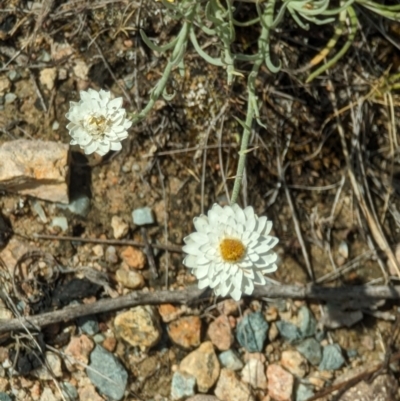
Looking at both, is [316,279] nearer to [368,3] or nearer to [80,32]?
[368,3]

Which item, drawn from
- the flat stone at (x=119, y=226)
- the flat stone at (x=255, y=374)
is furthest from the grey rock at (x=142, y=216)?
the flat stone at (x=255, y=374)

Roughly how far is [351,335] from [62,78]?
1.48 metres

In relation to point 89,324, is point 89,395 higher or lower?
lower

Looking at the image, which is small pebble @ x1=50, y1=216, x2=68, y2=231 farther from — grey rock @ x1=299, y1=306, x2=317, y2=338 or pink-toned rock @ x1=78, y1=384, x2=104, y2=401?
grey rock @ x1=299, y1=306, x2=317, y2=338

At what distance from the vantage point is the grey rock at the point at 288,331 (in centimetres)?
251

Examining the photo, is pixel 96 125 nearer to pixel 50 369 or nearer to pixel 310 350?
pixel 50 369

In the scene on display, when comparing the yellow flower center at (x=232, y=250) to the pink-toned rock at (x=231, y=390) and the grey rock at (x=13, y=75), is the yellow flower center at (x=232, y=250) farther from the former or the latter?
the grey rock at (x=13, y=75)

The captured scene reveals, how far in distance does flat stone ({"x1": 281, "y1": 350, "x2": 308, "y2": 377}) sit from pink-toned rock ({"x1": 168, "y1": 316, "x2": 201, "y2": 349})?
1.12 ft

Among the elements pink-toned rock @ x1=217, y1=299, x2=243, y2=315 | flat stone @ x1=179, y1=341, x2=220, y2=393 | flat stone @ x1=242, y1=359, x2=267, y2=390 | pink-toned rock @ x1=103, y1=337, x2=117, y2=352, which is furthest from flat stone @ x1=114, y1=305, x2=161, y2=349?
flat stone @ x1=242, y1=359, x2=267, y2=390

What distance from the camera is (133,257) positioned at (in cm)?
246

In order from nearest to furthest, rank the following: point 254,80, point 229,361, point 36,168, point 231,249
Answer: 1. point 231,249
2. point 254,80
3. point 36,168
4. point 229,361

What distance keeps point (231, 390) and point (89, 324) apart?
565 millimetres

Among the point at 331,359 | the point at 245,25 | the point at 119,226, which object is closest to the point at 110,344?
the point at 119,226

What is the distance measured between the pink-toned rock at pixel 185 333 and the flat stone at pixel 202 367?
36mm
